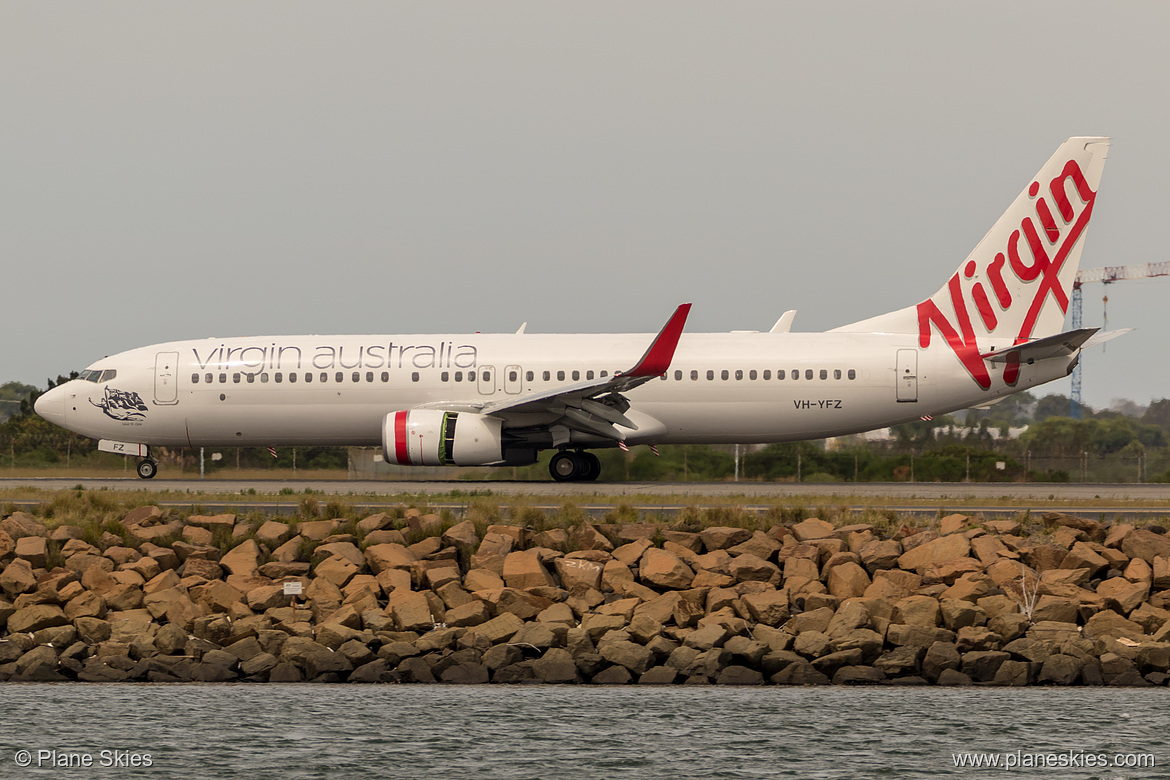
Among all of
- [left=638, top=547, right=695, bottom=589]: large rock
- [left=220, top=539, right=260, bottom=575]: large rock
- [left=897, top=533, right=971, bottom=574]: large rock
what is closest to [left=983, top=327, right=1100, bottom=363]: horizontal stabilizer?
[left=897, top=533, right=971, bottom=574]: large rock

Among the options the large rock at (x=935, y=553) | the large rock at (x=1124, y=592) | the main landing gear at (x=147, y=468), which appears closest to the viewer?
the large rock at (x=1124, y=592)

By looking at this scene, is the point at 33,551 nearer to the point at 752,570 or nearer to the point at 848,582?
the point at 752,570

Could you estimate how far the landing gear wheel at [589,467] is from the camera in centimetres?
3209

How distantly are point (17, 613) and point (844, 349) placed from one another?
19.9 meters

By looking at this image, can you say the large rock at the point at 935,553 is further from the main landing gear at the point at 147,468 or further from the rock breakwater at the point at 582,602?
the main landing gear at the point at 147,468

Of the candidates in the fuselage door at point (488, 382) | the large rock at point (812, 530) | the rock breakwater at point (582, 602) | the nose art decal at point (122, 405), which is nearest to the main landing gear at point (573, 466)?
the fuselage door at point (488, 382)

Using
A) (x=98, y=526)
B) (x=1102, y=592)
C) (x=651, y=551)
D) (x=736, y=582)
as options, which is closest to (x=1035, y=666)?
(x=1102, y=592)

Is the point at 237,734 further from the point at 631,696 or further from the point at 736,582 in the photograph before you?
the point at 736,582

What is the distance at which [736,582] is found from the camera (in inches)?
762

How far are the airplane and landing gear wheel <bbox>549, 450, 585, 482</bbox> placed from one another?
0.04m

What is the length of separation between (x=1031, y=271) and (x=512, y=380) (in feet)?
43.2

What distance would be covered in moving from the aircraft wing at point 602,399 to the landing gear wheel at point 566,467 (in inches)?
58.3

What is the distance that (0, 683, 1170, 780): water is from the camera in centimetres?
1279

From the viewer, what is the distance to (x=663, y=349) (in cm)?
2861
